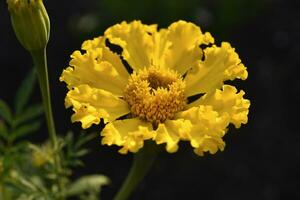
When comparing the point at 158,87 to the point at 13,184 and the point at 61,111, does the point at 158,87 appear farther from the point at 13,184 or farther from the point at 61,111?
the point at 61,111

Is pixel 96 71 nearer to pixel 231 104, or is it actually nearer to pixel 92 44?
pixel 92 44

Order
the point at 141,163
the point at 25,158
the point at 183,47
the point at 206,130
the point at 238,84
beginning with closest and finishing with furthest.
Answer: the point at 206,130 → the point at 141,163 → the point at 183,47 → the point at 25,158 → the point at 238,84

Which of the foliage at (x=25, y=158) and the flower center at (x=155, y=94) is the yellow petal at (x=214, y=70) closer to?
the flower center at (x=155, y=94)

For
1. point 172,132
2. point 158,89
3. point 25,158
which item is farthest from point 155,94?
point 25,158

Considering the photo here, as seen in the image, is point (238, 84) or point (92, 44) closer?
point (92, 44)

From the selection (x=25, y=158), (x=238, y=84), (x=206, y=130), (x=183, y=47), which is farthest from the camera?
(x=238, y=84)

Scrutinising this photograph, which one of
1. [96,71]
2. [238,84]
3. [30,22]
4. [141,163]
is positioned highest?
[30,22]
